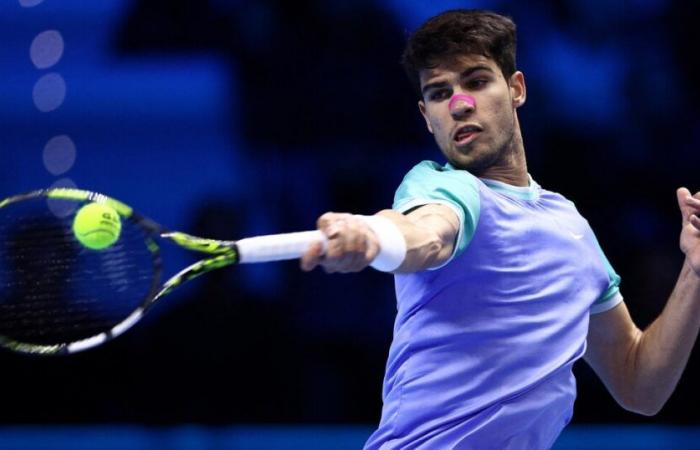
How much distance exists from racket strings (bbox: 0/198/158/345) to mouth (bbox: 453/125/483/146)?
63cm

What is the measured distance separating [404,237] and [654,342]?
0.97 meters

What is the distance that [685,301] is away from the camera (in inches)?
96.3

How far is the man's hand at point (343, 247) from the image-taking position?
1.64 meters

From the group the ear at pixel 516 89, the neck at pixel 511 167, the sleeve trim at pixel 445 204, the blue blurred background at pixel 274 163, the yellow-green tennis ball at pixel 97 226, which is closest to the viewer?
the sleeve trim at pixel 445 204

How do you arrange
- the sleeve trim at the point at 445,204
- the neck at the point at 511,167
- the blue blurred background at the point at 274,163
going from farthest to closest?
1. the blue blurred background at the point at 274,163
2. the neck at the point at 511,167
3. the sleeve trim at the point at 445,204

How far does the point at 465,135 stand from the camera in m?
2.25

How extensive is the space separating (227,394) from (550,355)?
7.12ft

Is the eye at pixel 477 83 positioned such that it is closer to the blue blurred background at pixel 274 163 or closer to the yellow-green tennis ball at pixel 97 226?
the yellow-green tennis ball at pixel 97 226

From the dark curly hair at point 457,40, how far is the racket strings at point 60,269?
0.65 m

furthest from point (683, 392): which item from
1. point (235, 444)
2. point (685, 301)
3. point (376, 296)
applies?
point (685, 301)

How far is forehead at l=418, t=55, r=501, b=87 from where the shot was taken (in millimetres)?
2268

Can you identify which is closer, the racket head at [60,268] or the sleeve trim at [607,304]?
the racket head at [60,268]

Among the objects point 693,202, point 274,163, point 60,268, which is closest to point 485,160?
point 693,202

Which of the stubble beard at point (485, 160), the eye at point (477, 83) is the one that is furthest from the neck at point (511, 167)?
the eye at point (477, 83)
